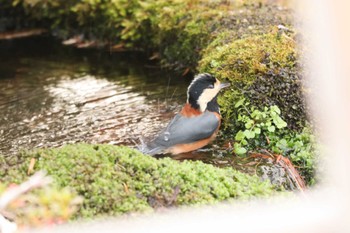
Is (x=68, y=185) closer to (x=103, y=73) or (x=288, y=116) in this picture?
(x=288, y=116)

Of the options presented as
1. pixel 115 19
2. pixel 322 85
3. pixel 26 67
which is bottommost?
pixel 26 67

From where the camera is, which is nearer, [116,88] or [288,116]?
[288,116]

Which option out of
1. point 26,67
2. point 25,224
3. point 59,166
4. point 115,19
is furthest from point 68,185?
point 115,19

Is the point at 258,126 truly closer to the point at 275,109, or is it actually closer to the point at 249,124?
the point at 249,124

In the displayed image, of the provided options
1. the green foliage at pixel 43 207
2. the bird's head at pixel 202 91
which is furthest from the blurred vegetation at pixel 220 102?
the bird's head at pixel 202 91

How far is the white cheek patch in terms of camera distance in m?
4.45

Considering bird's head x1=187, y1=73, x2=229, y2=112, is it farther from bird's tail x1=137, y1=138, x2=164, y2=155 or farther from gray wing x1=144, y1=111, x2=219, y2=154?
bird's tail x1=137, y1=138, x2=164, y2=155

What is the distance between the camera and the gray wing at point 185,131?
4.34 m

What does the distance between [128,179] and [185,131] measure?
3.51ft

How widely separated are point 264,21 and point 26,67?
341 cm

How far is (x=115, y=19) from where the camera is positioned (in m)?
8.32

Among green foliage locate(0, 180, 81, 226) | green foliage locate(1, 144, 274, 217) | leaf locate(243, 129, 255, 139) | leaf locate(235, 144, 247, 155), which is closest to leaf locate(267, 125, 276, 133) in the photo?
leaf locate(243, 129, 255, 139)

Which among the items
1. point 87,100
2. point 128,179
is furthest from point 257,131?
point 87,100

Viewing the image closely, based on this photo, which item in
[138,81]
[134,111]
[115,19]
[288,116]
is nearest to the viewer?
[288,116]
